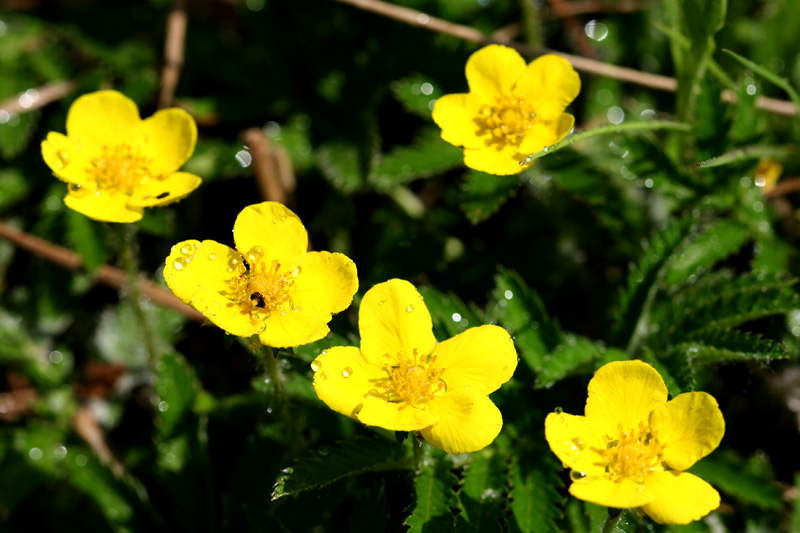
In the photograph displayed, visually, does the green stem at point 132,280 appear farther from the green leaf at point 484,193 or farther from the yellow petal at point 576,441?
the yellow petal at point 576,441

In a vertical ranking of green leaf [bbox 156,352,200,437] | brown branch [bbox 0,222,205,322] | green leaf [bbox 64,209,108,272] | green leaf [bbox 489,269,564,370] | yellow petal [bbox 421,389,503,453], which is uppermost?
yellow petal [bbox 421,389,503,453]

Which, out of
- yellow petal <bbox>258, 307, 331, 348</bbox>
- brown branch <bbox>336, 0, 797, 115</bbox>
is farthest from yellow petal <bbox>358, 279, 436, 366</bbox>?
brown branch <bbox>336, 0, 797, 115</bbox>

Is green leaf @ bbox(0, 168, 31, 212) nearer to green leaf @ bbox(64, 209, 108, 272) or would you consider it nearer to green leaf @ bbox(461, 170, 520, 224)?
green leaf @ bbox(64, 209, 108, 272)

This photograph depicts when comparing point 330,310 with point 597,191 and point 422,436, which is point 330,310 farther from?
point 597,191

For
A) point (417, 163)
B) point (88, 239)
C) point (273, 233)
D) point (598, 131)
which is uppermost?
point (598, 131)

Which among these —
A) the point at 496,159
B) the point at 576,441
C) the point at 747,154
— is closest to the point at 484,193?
the point at 496,159

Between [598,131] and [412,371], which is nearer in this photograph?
[412,371]

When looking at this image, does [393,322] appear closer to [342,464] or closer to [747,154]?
[342,464]
